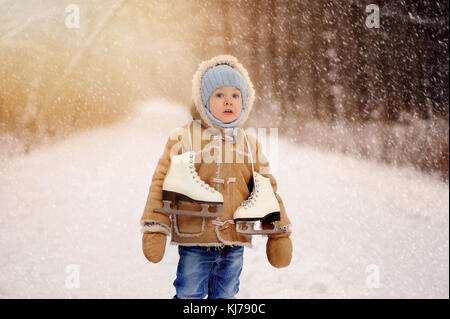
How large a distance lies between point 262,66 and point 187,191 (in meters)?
1.00

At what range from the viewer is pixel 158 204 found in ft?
3.54

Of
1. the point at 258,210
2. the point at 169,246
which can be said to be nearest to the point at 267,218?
the point at 258,210

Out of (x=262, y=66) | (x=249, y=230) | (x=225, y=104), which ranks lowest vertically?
(x=249, y=230)

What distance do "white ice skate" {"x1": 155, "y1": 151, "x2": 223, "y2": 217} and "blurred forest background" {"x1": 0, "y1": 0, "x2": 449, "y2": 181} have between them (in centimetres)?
75

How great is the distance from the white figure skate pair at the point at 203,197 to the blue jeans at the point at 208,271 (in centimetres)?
10

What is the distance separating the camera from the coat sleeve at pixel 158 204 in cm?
106

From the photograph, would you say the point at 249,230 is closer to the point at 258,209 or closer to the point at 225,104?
the point at 258,209

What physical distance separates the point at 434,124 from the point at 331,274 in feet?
3.23

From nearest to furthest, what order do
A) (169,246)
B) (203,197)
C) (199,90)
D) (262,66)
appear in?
1. (203,197)
2. (199,90)
3. (169,246)
4. (262,66)

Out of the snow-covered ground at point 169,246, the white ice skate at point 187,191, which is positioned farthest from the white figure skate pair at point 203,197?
the snow-covered ground at point 169,246

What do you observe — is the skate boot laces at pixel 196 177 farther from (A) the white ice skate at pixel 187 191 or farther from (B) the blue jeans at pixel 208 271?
(B) the blue jeans at pixel 208 271

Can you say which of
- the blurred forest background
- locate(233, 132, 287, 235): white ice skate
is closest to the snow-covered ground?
the blurred forest background
